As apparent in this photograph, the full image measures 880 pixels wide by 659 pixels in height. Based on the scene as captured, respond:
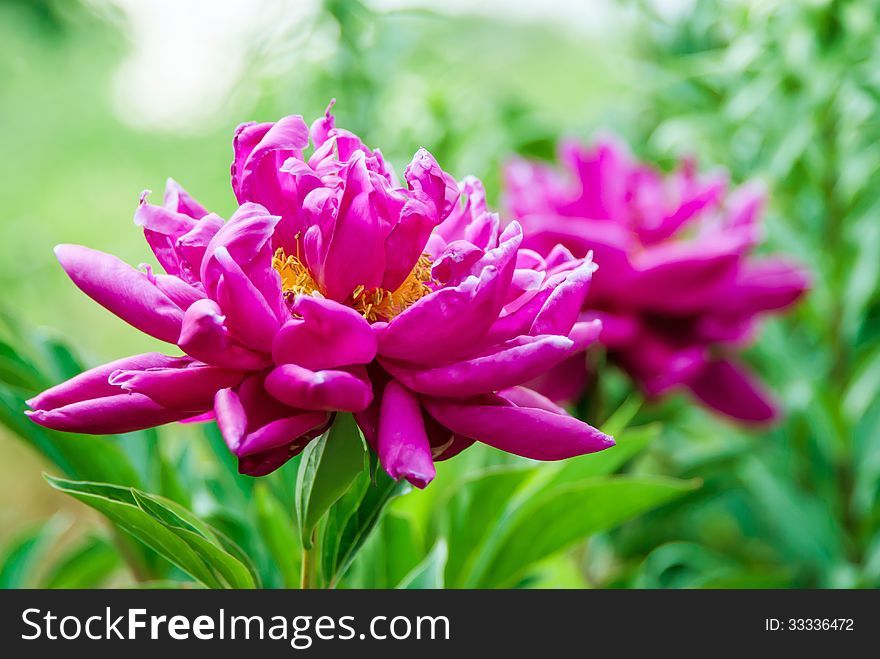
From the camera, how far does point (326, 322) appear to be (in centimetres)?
36

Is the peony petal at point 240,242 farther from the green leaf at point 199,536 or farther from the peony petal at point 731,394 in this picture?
the peony petal at point 731,394

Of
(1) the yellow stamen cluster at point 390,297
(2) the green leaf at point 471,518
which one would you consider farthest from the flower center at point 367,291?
(2) the green leaf at point 471,518

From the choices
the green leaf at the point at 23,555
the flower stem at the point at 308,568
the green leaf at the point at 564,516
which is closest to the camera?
the flower stem at the point at 308,568

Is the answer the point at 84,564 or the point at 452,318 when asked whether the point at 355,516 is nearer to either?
the point at 452,318

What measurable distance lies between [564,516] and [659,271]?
0.85 feet

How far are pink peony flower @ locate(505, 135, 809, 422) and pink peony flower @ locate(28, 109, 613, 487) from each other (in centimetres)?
32


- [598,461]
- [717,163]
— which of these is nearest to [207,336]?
[598,461]

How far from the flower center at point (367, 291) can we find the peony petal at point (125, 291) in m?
0.06

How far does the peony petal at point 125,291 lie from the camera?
379mm

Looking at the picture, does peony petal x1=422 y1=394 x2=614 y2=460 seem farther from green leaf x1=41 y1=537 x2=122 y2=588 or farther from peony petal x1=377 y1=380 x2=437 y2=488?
green leaf x1=41 y1=537 x2=122 y2=588
